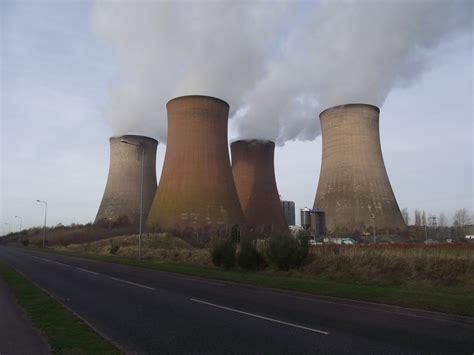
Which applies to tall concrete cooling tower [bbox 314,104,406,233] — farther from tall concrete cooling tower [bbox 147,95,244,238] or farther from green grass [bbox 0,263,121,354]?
green grass [bbox 0,263,121,354]

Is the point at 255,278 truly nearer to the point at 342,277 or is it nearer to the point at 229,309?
the point at 342,277

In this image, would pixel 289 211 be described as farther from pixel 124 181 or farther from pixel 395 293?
pixel 395 293

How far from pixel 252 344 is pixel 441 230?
44141mm

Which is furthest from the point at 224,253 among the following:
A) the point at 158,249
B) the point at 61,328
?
the point at 61,328

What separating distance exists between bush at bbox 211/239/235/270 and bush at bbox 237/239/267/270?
0.39 meters

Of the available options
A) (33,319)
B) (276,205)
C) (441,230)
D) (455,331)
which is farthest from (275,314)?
(441,230)

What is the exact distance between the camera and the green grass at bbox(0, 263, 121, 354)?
156 inches

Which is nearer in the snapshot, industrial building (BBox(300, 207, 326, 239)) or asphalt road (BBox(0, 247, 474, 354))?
asphalt road (BBox(0, 247, 474, 354))

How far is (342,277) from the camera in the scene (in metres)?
10.9

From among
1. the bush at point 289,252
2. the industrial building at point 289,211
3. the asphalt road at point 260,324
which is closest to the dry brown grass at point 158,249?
the bush at point 289,252

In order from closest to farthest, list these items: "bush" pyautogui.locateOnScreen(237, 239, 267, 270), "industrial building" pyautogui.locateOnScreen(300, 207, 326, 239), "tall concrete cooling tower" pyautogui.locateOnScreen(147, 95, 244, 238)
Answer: "bush" pyautogui.locateOnScreen(237, 239, 267, 270), "tall concrete cooling tower" pyautogui.locateOnScreen(147, 95, 244, 238), "industrial building" pyautogui.locateOnScreen(300, 207, 326, 239)

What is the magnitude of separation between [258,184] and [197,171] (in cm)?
989

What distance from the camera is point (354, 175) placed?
91.6 ft

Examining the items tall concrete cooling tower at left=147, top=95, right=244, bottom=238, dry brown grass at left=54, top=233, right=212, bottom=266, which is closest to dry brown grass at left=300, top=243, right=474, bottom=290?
dry brown grass at left=54, top=233, right=212, bottom=266
